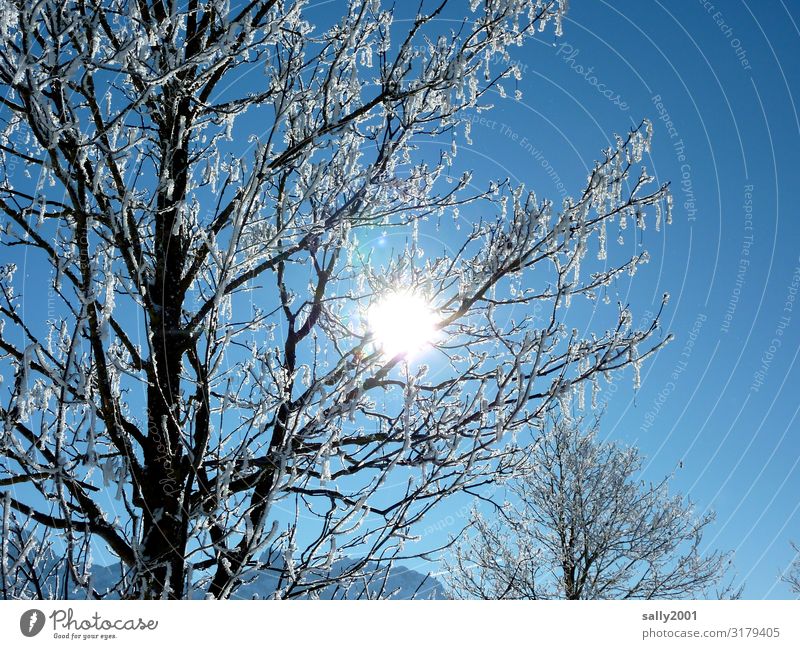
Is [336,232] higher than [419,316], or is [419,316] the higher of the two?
[336,232]

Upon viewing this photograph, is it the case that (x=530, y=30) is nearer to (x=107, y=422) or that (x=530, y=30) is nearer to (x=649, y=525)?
(x=107, y=422)

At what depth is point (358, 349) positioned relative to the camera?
7.32ft

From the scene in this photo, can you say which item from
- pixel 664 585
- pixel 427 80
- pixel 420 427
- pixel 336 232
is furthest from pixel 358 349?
pixel 664 585
